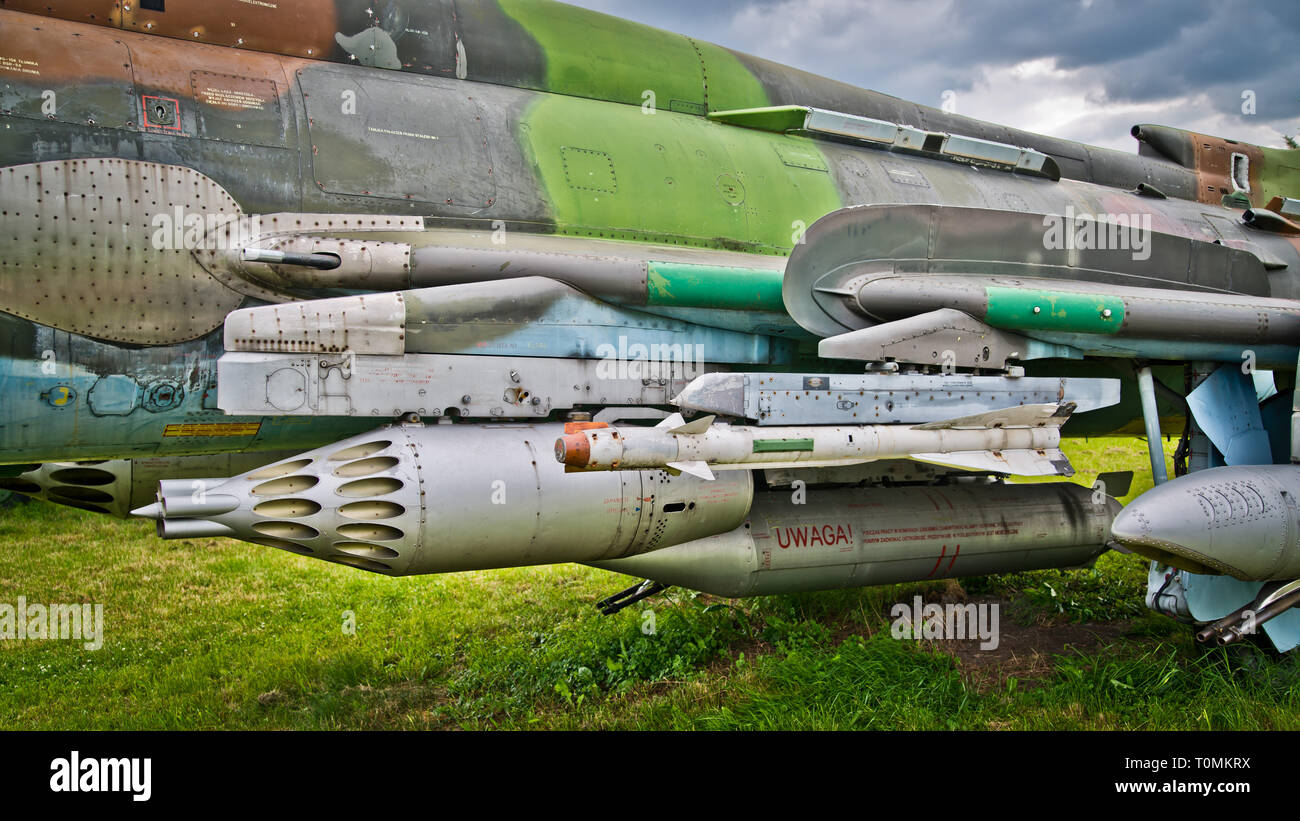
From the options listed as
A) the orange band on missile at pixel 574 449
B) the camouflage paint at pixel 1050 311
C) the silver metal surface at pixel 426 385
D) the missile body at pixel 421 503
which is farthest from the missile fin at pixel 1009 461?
the orange band on missile at pixel 574 449

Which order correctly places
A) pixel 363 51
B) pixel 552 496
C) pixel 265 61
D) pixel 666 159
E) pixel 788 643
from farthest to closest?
pixel 788 643 → pixel 666 159 → pixel 363 51 → pixel 265 61 → pixel 552 496

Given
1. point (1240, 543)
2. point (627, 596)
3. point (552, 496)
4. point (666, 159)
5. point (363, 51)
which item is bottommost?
point (627, 596)

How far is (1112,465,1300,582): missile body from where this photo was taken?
217 inches

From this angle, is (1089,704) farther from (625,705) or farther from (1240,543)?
(625,705)

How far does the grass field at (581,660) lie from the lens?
5988mm

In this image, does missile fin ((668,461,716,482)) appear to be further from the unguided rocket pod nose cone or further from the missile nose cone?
the missile nose cone

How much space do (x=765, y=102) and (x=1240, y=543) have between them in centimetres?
477

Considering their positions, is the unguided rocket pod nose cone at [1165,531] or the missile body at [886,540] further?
the missile body at [886,540]

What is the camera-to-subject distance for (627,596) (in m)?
7.73

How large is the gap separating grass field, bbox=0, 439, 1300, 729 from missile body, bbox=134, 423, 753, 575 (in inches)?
60.4

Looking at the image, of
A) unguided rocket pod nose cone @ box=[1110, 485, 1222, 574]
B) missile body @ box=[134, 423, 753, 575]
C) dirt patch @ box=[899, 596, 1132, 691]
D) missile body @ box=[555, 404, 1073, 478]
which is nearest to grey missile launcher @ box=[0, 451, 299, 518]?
missile body @ box=[134, 423, 753, 575]

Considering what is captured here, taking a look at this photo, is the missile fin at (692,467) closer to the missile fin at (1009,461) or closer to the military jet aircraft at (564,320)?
the military jet aircraft at (564,320)

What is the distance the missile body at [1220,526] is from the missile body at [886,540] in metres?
1.42
